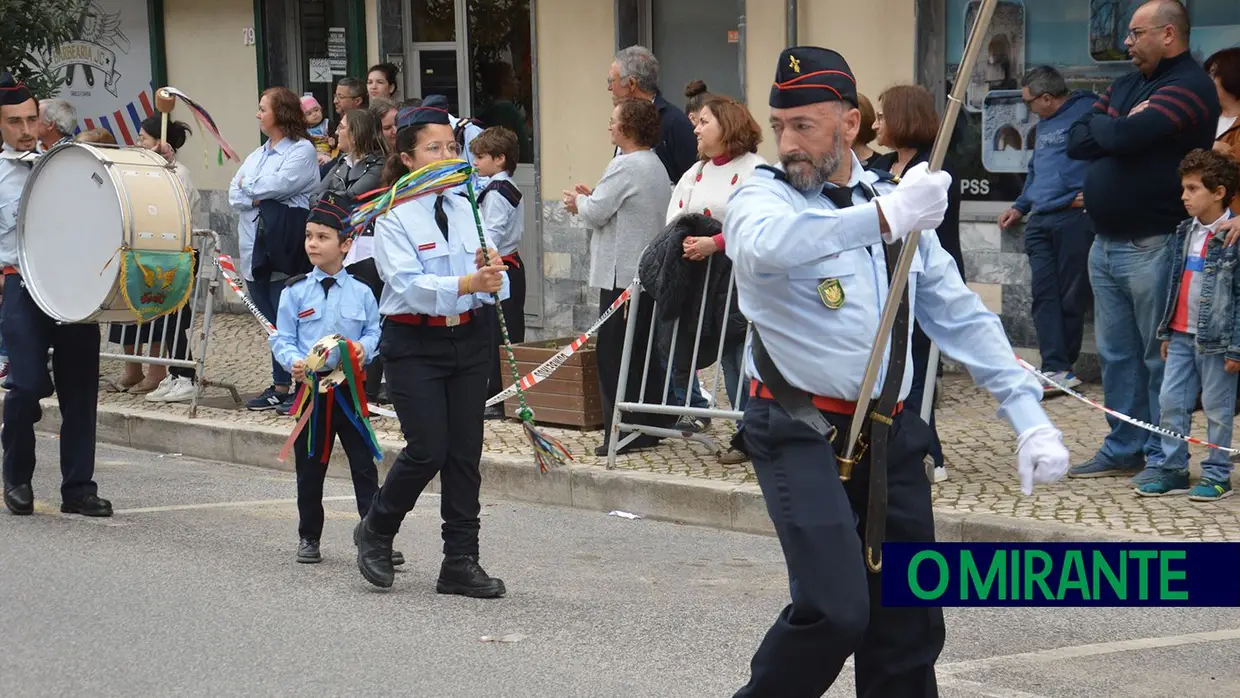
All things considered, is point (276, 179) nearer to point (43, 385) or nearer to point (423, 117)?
point (43, 385)

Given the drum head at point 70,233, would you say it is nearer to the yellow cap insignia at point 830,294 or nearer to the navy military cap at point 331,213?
the navy military cap at point 331,213

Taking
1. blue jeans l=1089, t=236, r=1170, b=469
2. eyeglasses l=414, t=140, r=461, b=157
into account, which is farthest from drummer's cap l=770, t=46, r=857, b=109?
blue jeans l=1089, t=236, r=1170, b=469

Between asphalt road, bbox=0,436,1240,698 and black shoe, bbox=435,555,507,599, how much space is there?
6cm

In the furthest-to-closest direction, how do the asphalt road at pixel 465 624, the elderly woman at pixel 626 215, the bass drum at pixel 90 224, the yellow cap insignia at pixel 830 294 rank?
the elderly woman at pixel 626 215 < the bass drum at pixel 90 224 < the asphalt road at pixel 465 624 < the yellow cap insignia at pixel 830 294

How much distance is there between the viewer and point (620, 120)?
30.6 feet

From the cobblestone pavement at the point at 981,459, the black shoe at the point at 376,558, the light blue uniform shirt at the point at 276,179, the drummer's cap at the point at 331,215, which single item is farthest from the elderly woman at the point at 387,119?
the black shoe at the point at 376,558

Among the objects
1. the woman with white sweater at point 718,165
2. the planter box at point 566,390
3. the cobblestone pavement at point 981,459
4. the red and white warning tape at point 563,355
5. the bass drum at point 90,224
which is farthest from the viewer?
the planter box at point 566,390

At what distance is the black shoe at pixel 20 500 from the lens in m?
8.45

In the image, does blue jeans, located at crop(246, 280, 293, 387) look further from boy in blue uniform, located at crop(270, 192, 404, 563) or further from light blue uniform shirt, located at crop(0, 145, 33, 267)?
boy in blue uniform, located at crop(270, 192, 404, 563)

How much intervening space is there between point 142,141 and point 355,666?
7706mm

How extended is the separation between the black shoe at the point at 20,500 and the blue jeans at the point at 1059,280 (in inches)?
235

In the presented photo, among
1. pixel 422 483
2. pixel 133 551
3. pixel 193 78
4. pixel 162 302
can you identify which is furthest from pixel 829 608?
pixel 193 78

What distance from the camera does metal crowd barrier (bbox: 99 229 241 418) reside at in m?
11.1

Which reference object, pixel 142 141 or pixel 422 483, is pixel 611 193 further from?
pixel 142 141
